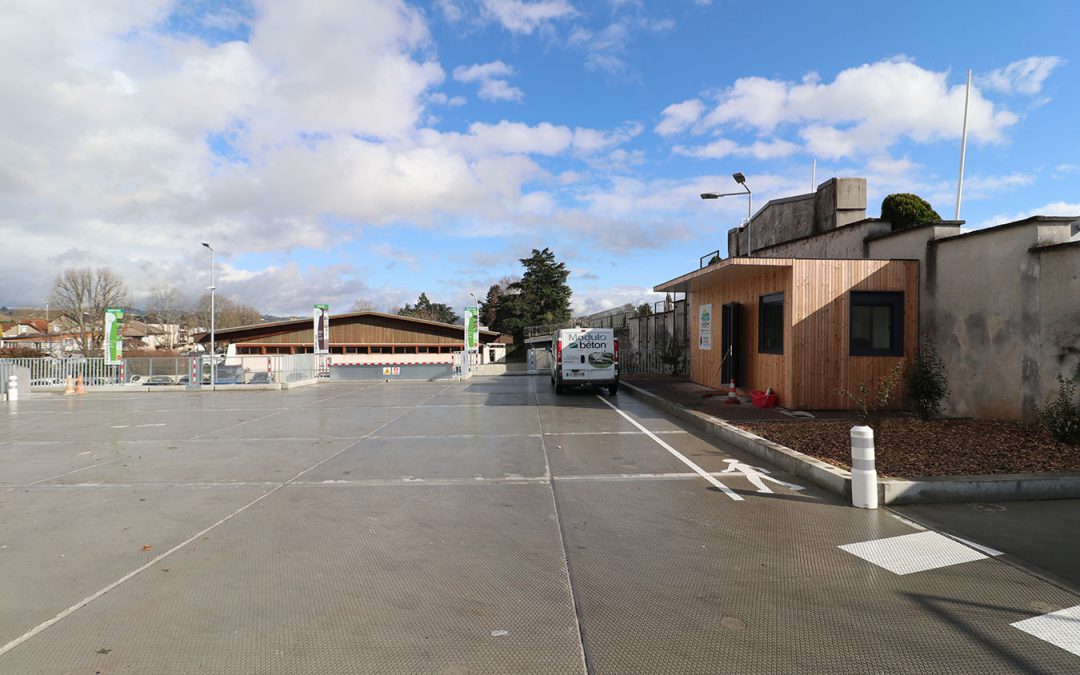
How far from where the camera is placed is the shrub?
18891 millimetres

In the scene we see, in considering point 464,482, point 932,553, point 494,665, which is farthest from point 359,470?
point 932,553

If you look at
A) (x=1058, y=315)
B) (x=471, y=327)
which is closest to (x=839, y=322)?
(x=1058, y=315)

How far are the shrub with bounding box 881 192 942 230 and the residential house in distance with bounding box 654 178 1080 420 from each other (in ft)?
11.7

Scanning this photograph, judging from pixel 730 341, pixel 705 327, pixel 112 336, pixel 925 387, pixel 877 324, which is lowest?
pixel 925 387

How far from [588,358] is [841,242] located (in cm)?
814

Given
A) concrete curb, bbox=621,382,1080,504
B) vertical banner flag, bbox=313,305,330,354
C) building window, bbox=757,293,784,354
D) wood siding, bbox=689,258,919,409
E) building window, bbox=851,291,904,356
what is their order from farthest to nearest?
Result: vertical banner flag, bbox=313,305,330,354 → building window, bbox=757,293,784,354 → building window, bbox=851,291,904,356 → wood siding, bbox=689,258,919,409 → concrete curb, bbox=621,382,1080,504

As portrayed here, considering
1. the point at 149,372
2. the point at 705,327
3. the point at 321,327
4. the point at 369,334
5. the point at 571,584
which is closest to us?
the point at 571,584

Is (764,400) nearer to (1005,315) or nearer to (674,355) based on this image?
(1005,315)

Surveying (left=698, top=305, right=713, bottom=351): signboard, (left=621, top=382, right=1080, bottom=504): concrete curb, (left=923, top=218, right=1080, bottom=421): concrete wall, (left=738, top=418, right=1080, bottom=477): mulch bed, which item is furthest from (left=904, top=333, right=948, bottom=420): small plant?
(left=698, top=305, right=713, bottom=351): signboard

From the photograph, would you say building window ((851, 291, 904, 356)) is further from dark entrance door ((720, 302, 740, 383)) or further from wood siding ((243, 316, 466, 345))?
wood siding ((243, 316, 466, 345))

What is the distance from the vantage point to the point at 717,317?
18.1 metres

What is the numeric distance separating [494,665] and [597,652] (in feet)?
1.97

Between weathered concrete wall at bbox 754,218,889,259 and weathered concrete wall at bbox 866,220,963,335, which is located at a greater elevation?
weathered concrete wall at bbox 754,218,889,259

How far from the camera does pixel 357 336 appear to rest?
46.9 metres
